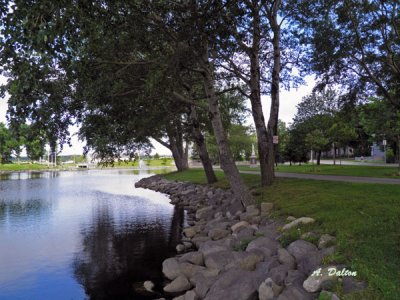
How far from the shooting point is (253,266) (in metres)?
9.39

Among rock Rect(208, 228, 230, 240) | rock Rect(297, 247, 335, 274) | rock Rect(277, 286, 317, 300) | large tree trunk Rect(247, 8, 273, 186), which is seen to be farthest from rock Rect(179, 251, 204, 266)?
large tree trunk Rect(247, 8, 273, 186)

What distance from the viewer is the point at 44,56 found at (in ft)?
18.4

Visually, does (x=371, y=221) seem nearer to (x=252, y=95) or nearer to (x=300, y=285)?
(x=300, y=285)

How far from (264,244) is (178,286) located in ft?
7.96

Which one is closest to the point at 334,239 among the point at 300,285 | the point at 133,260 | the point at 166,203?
the point at 300,285

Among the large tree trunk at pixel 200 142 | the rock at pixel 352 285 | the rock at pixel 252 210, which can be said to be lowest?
the rock at pixel 352 285

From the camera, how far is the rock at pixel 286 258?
8570 millimetres

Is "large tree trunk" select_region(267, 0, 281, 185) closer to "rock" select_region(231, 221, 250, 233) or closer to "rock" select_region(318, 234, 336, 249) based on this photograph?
"rock" select_region(231, 221, 250, 233)

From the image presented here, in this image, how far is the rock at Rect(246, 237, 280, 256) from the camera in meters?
9.97

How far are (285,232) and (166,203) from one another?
1741 cm

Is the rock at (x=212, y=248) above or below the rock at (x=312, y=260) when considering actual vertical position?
below

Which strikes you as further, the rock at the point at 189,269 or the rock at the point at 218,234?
the rock at the point at 218,234

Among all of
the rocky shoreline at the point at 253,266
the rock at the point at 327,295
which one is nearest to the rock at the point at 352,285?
the rocky shoreline at the point at 253,266

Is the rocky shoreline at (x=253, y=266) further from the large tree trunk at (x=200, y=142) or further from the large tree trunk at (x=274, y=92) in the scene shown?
the large tree trunk at (x=200, y=142)
